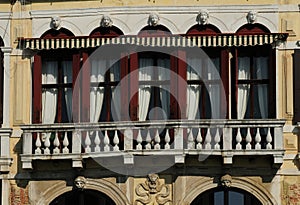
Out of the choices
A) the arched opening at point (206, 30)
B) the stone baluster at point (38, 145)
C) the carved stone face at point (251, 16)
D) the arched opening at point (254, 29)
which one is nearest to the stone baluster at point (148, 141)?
the stone baluster at point (38, 145)

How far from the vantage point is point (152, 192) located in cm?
3459

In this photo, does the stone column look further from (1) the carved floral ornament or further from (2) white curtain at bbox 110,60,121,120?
(1) the carved floral ornament

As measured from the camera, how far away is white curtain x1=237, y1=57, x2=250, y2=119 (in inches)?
1384

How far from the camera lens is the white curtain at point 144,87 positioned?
35.3 m

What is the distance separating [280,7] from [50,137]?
23.5ft

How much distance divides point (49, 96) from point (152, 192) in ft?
13.3

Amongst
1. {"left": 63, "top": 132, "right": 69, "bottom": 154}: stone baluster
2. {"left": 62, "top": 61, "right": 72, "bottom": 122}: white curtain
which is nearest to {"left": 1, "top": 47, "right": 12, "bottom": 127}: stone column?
{"left": 62, "top": 61, "right": 72, "bottom": 122}: white curtain

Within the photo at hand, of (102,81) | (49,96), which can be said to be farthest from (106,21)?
(49,96)

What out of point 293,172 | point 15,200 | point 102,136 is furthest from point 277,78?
point 15,200

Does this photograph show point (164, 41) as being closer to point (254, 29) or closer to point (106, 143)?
point (254, 29)

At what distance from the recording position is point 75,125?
34.5 meters

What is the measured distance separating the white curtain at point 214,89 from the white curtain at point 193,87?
301 mm

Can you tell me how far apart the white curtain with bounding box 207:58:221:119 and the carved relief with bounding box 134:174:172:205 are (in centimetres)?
239

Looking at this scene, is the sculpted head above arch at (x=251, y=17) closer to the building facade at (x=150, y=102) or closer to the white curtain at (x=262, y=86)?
the building facade at (x=150, y=102)
